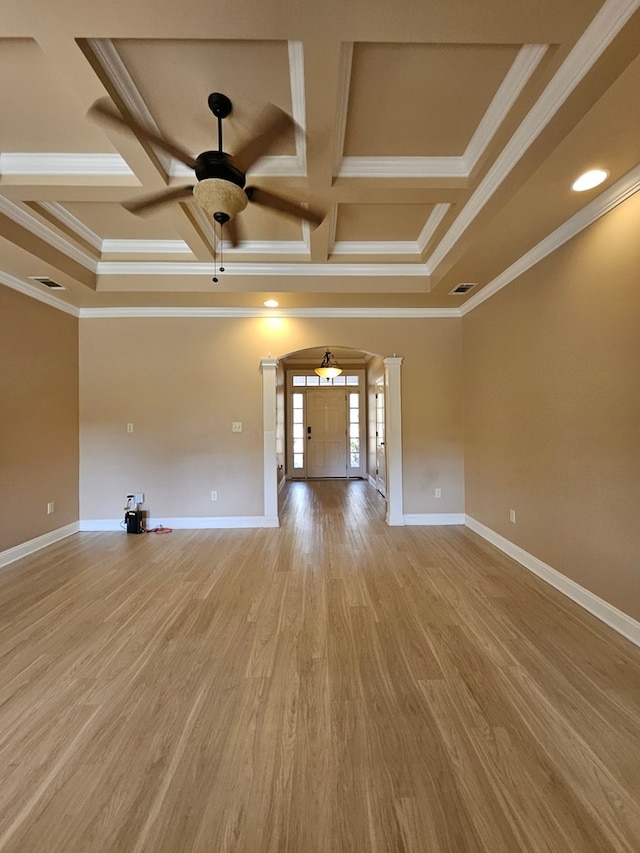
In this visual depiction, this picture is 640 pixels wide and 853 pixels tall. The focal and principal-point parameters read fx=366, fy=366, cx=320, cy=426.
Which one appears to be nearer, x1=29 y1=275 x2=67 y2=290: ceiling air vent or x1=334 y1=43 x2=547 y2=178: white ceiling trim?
x1=334 y1=43 x2=547 y2=178: white ceiling trim

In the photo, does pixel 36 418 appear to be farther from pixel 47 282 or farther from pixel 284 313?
pixel 284 313

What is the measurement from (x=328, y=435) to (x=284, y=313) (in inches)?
177

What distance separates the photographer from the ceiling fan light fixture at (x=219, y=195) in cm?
190

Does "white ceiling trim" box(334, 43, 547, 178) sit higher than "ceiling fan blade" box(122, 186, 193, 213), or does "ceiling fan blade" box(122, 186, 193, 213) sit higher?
"white ceiling trim" box(334, 43, 547, 178)

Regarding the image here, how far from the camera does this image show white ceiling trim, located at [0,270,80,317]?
11.7 ft

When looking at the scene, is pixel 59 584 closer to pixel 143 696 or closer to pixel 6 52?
pixel 143 696

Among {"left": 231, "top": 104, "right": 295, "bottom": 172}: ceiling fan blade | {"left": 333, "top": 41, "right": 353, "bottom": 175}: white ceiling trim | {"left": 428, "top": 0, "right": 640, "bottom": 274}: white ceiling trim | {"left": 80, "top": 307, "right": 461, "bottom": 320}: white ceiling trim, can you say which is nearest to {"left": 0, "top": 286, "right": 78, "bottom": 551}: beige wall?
{"left": 80, "top": 307, "right": 461, "bottom": 320}: white ceiling trim

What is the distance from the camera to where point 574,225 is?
263cm

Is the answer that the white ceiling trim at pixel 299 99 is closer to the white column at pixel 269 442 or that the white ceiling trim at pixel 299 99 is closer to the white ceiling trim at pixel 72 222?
the white ceiling trim at pixel 72 222

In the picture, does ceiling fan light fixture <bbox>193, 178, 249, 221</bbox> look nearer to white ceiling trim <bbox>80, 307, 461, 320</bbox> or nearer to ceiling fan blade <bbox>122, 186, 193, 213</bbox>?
ceiling fan blade <bbox>122, 186, 193, 213</bbox>

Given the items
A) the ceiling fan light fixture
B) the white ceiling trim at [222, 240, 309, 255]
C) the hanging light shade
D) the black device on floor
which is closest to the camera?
the ceiling fan light fixture

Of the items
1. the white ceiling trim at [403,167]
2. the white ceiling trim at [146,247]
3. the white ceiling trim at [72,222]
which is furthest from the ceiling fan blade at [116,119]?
the white ceiling trim at [146,247]

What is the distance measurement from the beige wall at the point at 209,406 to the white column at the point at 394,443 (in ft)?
0.31

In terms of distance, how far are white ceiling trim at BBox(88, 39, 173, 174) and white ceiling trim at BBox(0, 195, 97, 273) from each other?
4.75 feet
